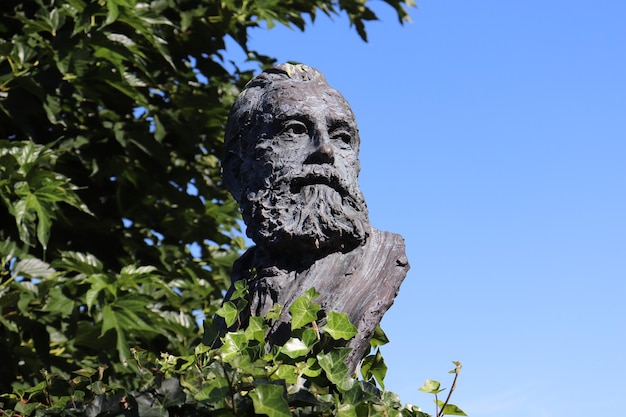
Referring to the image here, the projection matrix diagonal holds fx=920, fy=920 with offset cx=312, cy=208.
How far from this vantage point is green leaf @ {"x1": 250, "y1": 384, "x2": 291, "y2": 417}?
2.71 meters

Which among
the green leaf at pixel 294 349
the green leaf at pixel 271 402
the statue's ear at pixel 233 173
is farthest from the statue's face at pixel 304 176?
the green leaf at pixel 271 402

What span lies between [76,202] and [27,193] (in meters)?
0.41

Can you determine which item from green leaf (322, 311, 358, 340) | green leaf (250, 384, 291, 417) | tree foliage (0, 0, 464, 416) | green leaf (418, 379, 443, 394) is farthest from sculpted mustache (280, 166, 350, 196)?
tree foliage (0, 0, 464, 416)

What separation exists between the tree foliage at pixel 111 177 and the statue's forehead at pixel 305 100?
2247 mm

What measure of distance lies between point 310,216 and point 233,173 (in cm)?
60

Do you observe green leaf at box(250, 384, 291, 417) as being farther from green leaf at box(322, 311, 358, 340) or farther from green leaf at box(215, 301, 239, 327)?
green leaf at box(215, 301, 239, 327)

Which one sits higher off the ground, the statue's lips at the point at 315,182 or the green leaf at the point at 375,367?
the statue's lips at the point at 315,182

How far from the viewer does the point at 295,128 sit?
→ 4.02 metres

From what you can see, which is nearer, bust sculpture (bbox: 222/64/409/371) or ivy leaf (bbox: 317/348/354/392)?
ivy leaf (bbox: 317/348/354/392)

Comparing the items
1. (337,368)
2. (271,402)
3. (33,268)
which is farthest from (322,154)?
(33,268)

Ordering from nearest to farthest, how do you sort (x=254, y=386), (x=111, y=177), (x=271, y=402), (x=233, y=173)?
(x=271, y=402) < (x=254, y=386) < (x=233, y=173) < (x=111, y=177)

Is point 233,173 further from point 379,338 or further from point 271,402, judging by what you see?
point 271,402

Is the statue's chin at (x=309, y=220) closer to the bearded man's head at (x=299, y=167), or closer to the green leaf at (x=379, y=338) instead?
the bearded man's head at (x=299, y=167)

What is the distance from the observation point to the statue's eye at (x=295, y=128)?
4016mm
